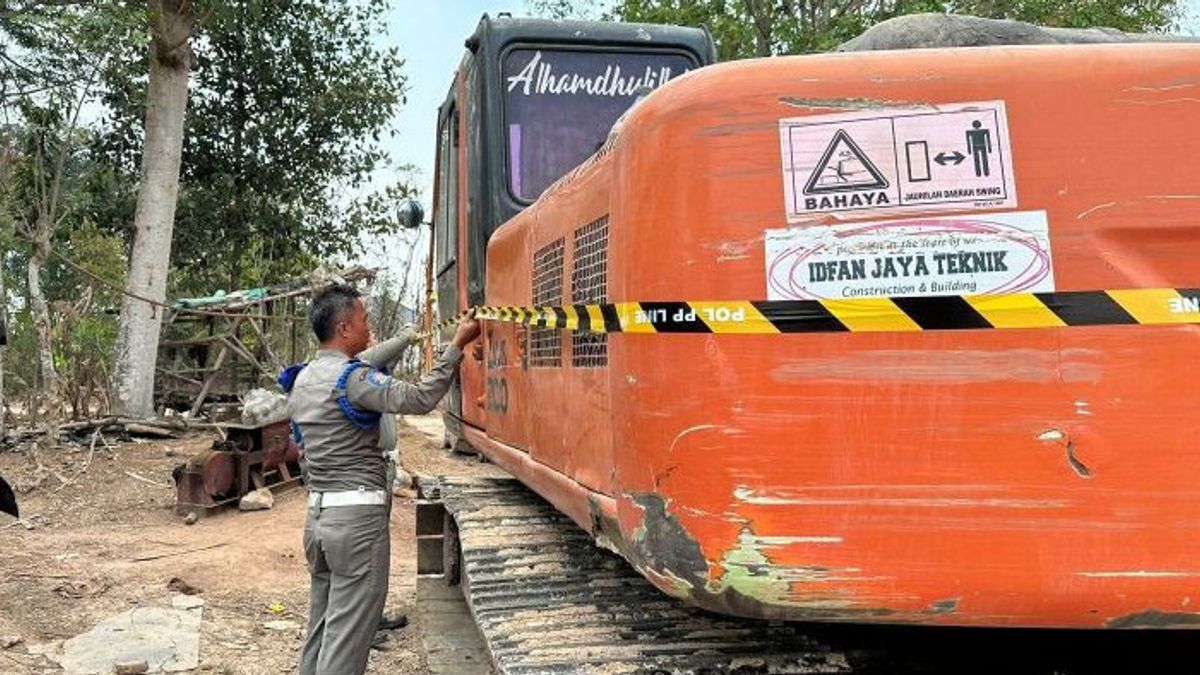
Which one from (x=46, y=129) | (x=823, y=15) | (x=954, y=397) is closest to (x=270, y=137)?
(x=46, y=129)

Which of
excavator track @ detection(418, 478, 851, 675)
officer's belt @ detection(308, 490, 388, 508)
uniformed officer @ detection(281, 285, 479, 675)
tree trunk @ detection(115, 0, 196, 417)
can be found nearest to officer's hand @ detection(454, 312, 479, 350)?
uniformed officer @ detection(281, 285, 479, 675)

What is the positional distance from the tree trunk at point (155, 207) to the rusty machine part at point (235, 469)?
465cm

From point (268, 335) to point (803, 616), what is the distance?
16.0 meters

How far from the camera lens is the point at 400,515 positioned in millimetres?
10336

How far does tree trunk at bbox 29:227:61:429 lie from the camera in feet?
42.7

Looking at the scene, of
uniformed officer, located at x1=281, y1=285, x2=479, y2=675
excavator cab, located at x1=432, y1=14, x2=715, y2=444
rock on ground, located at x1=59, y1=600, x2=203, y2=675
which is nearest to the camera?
uniformed officer, located at x1=281, y1=285, x2=479, y2=675

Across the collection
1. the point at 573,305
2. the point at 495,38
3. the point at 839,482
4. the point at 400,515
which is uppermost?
the point at 495,38

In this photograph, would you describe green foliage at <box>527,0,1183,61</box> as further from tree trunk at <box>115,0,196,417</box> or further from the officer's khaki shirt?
the officer's khaki shirt

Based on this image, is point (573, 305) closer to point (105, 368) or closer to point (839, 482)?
point (839, 482)

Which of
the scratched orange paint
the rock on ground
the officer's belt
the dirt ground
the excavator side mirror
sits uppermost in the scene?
the excavator side mirror

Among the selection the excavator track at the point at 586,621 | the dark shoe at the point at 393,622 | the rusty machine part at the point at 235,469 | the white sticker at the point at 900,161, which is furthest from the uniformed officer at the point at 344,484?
the rusty machine part at the point at 235,469

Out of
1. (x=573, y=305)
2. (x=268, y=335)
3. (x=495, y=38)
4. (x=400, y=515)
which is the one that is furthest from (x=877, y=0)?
(x=573, y=305)

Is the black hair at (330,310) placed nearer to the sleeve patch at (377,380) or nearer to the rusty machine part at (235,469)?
the sleeve patch at (377,380)

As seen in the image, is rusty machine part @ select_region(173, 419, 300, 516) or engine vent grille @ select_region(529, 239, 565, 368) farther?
rusty machine part @ select_region(173, 419, 300, 516)
